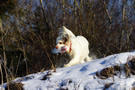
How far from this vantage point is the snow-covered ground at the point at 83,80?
6.49ft

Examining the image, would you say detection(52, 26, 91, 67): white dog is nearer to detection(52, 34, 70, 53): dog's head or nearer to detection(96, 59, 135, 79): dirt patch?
detection(52, 34, 70, 53): dog's head

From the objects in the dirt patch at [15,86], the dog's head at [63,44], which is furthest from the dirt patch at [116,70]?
the dog's head at [63,44]

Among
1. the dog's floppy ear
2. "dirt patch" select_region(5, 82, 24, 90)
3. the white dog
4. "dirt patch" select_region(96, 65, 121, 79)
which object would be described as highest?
the dog's floppy ear

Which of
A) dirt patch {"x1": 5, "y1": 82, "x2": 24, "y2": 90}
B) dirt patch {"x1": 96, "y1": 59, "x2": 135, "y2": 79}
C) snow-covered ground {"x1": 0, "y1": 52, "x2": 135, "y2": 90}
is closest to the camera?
snow-covered ground {"x1": 0, "y1": 52, "x2": 135, "y2": 90}

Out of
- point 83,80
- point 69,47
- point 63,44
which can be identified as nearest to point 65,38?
point 63,44

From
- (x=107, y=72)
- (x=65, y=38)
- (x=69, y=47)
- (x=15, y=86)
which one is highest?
(x=65, y=38)

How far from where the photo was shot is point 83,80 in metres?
2.16

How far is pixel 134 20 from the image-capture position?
22.8 feet

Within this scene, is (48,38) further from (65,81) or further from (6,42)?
(65,81)

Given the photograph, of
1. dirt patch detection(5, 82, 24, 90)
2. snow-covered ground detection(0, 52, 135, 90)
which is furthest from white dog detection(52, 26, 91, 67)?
dirt patch detection(5, 82, 24, 90)

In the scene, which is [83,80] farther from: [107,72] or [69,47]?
[69,47]

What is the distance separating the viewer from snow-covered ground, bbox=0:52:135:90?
1979mm

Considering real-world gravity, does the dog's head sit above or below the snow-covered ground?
above

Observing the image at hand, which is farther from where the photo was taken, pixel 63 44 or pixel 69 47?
pixel 69 47
